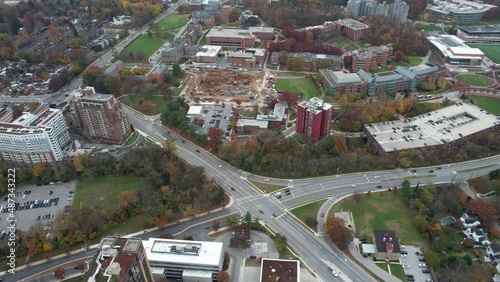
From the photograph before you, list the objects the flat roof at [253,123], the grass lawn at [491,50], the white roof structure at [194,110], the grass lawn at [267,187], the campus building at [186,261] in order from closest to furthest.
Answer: the campus building at [186,261]
the grass lawn at [267,187]
the flat roof at [253,123]
the white roof structure at [194,110]
the grass lawn at [491,50]

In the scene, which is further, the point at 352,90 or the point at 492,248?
the point at 352,90

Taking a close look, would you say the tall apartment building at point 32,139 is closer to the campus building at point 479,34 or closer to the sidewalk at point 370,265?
the sidewalk at point 370,265

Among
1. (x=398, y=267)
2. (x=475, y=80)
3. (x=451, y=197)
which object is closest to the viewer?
(x=398, y=267)

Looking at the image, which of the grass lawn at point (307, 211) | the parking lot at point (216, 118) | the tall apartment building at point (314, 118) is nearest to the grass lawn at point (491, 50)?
the tall apartment building at point (314, 118)

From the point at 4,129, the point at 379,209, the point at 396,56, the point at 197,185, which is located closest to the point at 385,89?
the point at 396,56

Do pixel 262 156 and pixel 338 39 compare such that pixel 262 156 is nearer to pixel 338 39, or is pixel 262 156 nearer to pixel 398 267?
pixel 398 267

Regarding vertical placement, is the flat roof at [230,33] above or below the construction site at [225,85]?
above

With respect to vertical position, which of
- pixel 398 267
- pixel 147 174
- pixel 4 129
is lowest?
pixel 398 267
